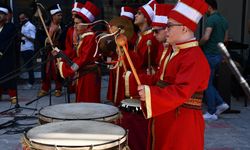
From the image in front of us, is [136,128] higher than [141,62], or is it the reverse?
[141,62]

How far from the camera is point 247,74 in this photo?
8664mm

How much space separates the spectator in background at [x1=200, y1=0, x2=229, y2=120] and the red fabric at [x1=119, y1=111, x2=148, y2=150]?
259 centimetres

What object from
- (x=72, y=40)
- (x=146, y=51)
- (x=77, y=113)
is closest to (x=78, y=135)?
(x=77, y=113)

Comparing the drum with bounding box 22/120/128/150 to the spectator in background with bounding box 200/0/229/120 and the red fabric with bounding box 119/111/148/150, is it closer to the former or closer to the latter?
the red fabric with bounding box 119/111/148/150

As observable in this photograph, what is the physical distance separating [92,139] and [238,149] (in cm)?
313

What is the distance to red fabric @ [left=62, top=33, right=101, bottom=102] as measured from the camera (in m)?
5.40

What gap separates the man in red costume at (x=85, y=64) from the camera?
5398 mm

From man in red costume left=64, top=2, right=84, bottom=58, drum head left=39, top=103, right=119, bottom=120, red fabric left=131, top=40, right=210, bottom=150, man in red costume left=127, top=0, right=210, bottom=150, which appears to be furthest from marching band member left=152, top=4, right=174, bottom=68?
man in red costume left=64, top=2, right=84, bottom=58

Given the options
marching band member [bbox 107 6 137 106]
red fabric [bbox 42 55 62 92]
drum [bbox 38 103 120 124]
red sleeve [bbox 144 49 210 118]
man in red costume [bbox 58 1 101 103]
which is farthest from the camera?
red fabric [bbox 42 55 62 92]

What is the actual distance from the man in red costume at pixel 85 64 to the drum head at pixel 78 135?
2.16 m

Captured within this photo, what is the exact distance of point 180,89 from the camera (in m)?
2.96

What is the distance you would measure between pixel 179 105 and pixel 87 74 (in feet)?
8.88

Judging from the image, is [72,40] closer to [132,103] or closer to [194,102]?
[132,103]

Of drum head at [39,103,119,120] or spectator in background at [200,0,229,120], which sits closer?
drum head at [39,103,119,120]
